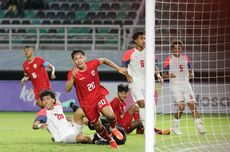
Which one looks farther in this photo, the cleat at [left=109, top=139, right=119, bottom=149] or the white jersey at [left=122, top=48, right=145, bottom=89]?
the white jersey at [left=122, top=48, right=145, bottom=89]

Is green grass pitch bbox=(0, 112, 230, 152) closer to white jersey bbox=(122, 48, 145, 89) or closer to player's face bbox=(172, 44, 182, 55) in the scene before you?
white jersey bbox=(122, 48, 145, 89)

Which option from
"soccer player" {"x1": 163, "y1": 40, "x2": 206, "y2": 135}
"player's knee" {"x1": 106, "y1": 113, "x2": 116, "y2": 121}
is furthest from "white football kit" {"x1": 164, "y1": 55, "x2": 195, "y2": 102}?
"player's knee" {"x1": 106, "y1": 113, "x2": 116, "y2": 121}

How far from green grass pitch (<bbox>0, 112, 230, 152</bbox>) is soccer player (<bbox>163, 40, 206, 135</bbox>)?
0.99 ft

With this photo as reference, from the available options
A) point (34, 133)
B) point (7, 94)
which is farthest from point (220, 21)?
point (7, 94)

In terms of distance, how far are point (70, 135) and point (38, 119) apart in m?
0.80

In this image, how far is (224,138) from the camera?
37.1 feet

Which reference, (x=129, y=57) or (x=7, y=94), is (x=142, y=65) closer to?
(x=129, y=57)

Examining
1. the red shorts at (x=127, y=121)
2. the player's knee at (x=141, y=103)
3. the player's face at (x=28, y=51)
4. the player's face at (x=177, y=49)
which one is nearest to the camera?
the player's knee at (x=141, y=103)

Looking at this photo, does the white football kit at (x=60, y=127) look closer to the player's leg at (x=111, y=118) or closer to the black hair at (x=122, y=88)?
the player's leg at (x=111, y=118)

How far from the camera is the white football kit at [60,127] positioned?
10.4 metres

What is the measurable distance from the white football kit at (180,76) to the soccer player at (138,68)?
27.0 inches

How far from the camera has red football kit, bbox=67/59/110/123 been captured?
9883mm

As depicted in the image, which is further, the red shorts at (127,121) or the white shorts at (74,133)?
the red shorts at (127,121)

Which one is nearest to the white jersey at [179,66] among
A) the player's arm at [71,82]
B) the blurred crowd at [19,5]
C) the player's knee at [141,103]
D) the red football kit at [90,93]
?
the player's knee at [141,103]
